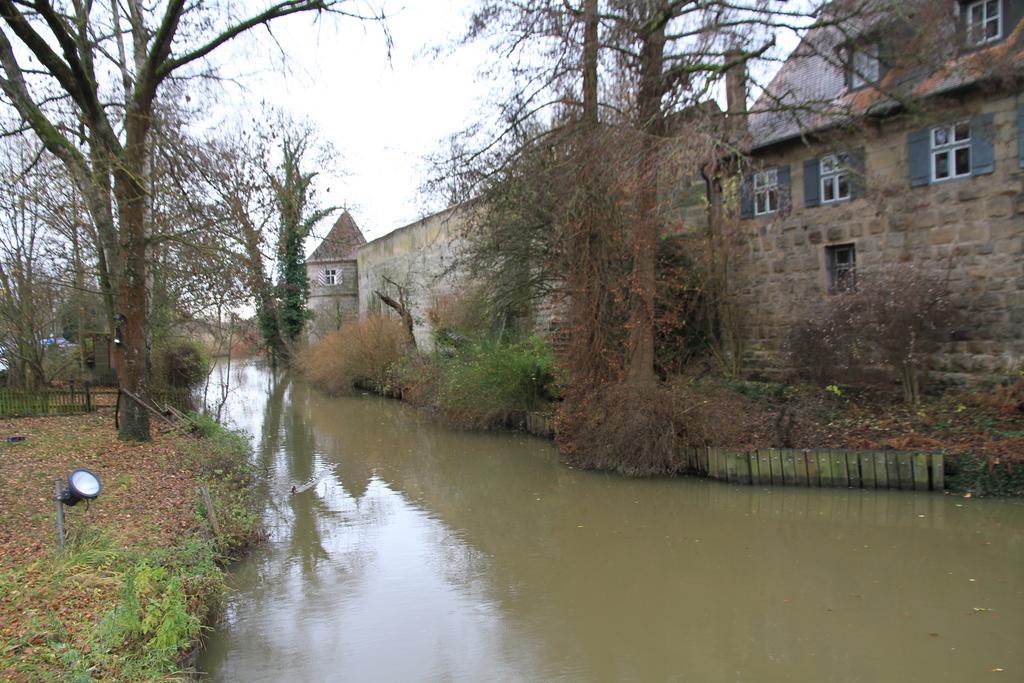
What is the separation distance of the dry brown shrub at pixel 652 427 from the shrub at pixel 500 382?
2.93m

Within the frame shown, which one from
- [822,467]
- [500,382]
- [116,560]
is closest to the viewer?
[116,560]

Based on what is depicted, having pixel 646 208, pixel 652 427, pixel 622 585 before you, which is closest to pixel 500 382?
pixel 652 427

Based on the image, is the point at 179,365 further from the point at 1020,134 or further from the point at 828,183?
the point at 1020,134

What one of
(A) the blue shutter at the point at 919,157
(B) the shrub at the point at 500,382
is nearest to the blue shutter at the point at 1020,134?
(A) the blue shutter at the point at 919,157

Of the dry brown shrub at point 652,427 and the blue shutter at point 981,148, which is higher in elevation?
the blue shutter at point 981,148

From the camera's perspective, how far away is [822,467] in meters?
9.53

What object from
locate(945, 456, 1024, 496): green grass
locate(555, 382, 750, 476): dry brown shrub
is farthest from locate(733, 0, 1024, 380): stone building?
locate(555, 382, 750, 476): dry brown shrub

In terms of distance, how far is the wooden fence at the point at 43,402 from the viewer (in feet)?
46.6

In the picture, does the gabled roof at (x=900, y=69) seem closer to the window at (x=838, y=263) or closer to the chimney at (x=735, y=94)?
the chimney at (x=735, y=94)

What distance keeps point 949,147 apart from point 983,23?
6.23ft

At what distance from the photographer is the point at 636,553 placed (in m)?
7.54

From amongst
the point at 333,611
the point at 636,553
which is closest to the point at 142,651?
the point at 333,611

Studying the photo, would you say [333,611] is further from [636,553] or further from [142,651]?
[636,553]

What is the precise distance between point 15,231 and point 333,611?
40.9 feet
